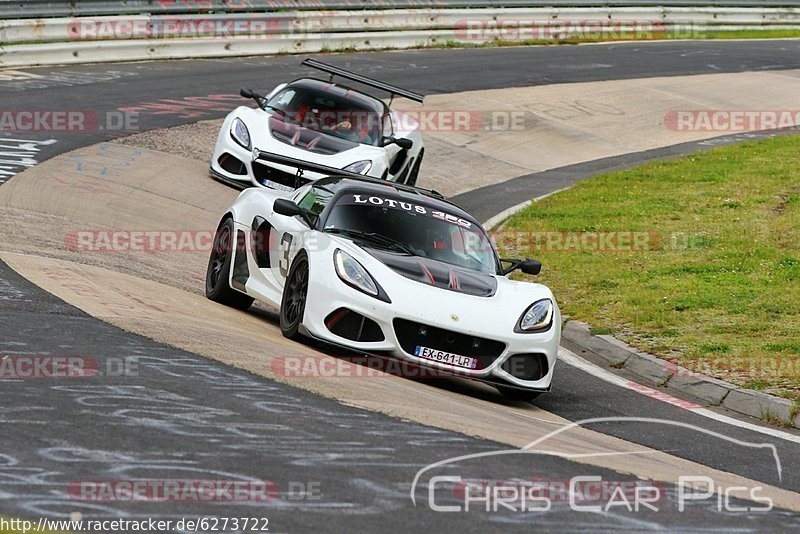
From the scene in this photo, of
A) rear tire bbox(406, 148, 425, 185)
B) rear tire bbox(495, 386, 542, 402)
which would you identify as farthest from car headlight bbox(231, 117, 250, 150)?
rear tire bbox(495, 386, 542, 402)

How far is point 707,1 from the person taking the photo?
128 ft

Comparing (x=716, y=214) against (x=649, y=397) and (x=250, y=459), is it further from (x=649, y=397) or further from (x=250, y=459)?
(x=250, y=459)

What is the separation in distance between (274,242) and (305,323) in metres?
1.51

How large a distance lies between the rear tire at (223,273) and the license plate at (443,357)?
8.65 feet

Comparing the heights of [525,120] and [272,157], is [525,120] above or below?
below

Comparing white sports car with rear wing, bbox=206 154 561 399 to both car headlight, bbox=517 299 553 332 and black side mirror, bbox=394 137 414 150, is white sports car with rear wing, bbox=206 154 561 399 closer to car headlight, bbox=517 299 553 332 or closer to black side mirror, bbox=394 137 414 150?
car headlight, bbox=517 299 553 332

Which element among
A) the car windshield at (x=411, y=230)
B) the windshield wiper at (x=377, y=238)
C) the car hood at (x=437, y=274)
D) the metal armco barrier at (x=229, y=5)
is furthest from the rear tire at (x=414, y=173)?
the metal armco barrier at (x=229, y=5)

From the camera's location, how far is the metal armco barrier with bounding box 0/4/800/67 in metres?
25.2

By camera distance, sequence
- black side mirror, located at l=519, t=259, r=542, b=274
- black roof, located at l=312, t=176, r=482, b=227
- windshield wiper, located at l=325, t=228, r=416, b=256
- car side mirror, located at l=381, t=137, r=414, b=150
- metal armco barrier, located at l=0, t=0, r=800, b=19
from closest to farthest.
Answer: windshield wiper, located at l=325, t=228, r=416, b=256, black side mirror, located at l=519, t=259, r=542, b=274, black roof, located at l=312, t=176, r=482, b=227, car side mirror, located at l=381, t=137, r=414, b=150, metal armco barrier, located at l=0, t=0, r=800, b=19

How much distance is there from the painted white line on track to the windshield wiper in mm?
2017

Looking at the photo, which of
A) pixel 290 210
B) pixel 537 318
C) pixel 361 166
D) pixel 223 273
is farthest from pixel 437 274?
pixel 361 166

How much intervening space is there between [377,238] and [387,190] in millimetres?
879

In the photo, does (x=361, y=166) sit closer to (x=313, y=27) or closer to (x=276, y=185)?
(x=276, y=185)

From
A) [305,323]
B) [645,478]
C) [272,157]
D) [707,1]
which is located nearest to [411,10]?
[707,1]
